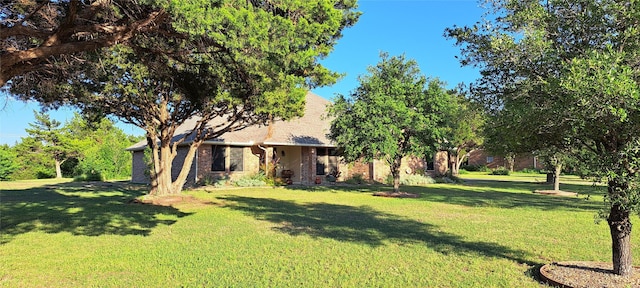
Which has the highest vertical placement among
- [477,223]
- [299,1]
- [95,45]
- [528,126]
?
[299,1]

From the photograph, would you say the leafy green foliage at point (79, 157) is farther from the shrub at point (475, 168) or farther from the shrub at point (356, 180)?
the shrub at point (475, 168)

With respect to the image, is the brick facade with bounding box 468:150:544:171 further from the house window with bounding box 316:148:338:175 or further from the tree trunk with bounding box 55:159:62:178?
the tree trunk with bounding box 55:159:62:178

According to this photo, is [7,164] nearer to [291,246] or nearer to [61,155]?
[61,155]

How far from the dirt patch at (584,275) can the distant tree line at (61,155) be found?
32863 mm

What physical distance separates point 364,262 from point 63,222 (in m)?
7.91

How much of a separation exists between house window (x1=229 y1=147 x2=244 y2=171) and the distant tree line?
15.3 m

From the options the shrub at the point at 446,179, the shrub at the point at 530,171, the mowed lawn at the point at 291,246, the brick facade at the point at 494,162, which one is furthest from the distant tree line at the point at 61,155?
the shrub at the point at 530,171

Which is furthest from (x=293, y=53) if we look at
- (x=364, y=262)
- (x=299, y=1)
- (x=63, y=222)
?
(x=63, y=222)

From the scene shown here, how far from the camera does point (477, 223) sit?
9.60m

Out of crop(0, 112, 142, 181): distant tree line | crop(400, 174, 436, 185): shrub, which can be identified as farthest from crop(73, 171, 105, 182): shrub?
crop(400, 174, 436, 185): shrub

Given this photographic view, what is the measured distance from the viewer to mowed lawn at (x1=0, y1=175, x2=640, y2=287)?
5133mm

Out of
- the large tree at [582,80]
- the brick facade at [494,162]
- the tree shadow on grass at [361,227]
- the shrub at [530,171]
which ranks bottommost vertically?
the shrub at [530,171]

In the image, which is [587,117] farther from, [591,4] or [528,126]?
[591,4]

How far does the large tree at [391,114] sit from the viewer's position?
15906 mm
